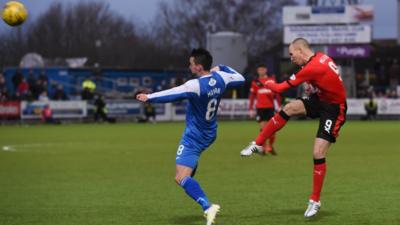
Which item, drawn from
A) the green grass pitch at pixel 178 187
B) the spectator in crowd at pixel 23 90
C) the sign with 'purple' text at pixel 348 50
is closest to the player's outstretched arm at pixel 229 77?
the green grass pitch at pixel 178 187

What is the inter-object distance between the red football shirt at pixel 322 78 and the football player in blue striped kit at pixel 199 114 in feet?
2.91

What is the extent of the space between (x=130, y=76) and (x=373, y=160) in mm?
37765

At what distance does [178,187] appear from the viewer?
15.3 m

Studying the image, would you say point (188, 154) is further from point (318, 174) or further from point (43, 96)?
point (43, 96)

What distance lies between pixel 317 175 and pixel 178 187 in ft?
13.8

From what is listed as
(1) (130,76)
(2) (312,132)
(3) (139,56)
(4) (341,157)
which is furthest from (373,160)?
(3) (139,56)

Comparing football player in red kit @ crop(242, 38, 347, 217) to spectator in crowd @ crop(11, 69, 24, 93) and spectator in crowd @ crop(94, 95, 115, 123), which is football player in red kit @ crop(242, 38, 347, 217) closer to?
spectator in crowd @ crop(94, 95, 115, 123)

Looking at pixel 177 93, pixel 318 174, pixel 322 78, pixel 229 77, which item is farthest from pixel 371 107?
pixel 177 93

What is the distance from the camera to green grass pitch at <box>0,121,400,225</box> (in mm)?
11656

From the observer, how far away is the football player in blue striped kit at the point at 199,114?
34.6 ft

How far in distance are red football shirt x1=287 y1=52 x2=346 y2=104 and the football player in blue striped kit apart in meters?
0.89

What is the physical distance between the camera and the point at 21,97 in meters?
44.9

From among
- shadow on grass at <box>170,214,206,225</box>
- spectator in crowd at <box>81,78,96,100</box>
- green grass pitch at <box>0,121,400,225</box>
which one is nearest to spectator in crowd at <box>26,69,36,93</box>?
spectator in crowd at <box>81,78,96,100</box>

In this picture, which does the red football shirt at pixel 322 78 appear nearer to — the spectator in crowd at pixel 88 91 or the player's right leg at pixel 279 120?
the player's right leg at pixel 279 120
